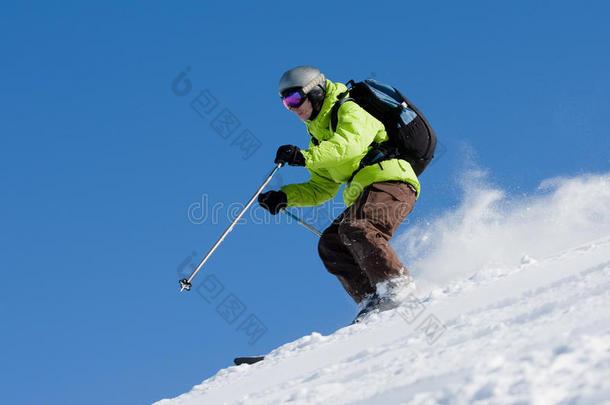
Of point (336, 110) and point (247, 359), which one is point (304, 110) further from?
point (247, 359)

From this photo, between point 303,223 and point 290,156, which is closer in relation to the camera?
point 290,156

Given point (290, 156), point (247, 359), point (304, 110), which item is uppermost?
point (304, 110)

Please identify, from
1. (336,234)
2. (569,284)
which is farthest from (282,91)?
(569,284)

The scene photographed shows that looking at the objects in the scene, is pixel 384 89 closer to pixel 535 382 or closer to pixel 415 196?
pixel 415 196

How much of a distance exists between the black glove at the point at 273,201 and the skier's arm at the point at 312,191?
6 centimetres

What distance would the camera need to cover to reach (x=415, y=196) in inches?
236

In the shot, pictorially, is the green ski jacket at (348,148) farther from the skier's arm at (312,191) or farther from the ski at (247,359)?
the ski at (247,359)

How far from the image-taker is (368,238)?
5.29 m

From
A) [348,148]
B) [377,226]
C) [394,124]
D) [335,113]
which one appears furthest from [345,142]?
[377,226]

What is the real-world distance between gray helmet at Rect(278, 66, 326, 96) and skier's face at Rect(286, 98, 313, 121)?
14cm

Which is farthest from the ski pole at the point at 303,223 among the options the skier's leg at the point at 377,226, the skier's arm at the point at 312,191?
the skier's leg at the point at 377,226

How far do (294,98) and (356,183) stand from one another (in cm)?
104

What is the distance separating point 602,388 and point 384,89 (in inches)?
183

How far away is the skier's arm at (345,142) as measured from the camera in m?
5.43
